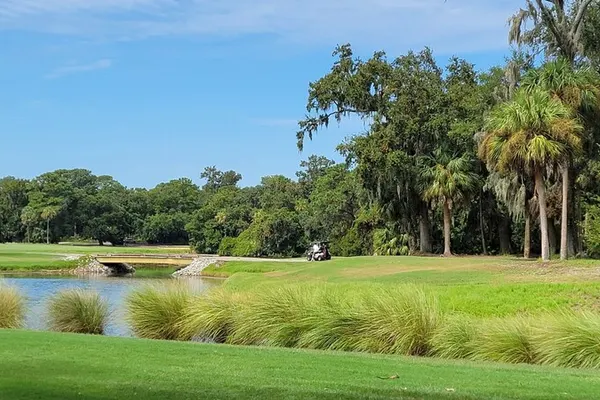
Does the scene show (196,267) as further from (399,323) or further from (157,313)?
(399,323)

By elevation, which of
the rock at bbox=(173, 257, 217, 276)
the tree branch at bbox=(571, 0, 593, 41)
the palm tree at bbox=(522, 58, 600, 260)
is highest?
the tree branch at bbox=(571, 0, 593, 41)

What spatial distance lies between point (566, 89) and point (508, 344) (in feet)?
68.0

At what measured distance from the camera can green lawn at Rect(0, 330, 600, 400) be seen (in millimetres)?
7426

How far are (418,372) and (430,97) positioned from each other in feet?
122

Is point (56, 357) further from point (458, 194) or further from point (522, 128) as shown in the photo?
point (458, 194)

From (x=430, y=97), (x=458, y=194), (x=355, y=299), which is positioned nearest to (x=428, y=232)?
(x=458, y=194)

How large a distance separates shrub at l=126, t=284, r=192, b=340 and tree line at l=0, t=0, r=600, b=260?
17.3m

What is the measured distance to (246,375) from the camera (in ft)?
28.6

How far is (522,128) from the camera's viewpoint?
1141 inches

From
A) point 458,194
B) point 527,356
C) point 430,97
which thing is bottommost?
point 527,356

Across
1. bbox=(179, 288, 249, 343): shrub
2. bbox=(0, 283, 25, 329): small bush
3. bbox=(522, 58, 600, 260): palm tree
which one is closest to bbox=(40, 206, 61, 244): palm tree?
bbox=(522, 58, 600, 260): palm tree

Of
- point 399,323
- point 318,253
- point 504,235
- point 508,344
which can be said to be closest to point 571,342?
point 508,344

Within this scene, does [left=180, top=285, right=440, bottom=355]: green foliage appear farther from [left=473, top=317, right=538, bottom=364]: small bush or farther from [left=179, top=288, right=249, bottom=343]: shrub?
[left=473, top=317, right=538, bottom=364]: small bush

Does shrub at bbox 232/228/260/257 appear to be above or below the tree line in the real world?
below
